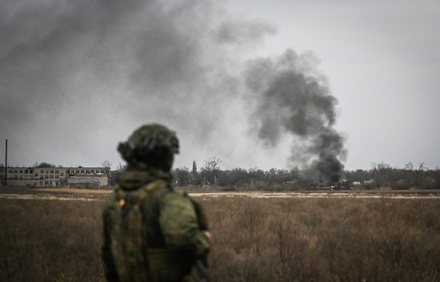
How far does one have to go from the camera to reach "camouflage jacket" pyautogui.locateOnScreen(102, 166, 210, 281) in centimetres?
215

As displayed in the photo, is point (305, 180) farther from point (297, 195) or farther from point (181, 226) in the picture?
point (181, 226)

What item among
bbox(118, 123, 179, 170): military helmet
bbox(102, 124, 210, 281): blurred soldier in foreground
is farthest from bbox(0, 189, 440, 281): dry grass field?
bbox(118, 123, 179, 170): military helmet

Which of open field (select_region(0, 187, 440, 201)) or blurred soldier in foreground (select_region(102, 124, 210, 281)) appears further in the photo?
open field (select_region(0, 187, 440, 201))

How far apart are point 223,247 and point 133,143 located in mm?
6863

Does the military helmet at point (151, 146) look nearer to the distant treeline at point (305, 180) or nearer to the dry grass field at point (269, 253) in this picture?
the dry grass field at point (269, 253)

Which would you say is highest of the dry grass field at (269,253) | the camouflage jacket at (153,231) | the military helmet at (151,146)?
the military helmet at (151,146)

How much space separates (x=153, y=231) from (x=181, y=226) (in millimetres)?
220

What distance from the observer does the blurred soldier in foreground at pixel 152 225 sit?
216 centimetres

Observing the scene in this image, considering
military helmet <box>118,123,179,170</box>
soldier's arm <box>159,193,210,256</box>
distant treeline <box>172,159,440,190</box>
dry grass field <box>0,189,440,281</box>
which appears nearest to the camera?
soldier's arm <box>159,193,210,256</box>

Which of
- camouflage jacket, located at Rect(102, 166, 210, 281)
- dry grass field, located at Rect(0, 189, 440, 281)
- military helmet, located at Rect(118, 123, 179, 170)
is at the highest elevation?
military helmet, located at Rect(118, 123, 179, 170)

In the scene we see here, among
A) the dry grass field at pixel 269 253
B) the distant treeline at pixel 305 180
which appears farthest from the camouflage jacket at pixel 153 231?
the distant treeline at pixel 305 180

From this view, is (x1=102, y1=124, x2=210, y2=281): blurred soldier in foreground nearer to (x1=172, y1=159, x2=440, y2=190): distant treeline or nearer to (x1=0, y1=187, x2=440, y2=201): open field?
(x1=0, y1=187, x2=440, y2=201): open field

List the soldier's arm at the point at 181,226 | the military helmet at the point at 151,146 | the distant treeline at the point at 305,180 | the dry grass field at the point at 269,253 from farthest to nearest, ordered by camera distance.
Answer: the distant treeline at the point at 305,180 < the dry grass field at the point at 269,253 < the military helmet at the point at 151,146 < the soldier's arm at the point at 181,226

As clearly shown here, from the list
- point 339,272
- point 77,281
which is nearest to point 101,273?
point 77,281
